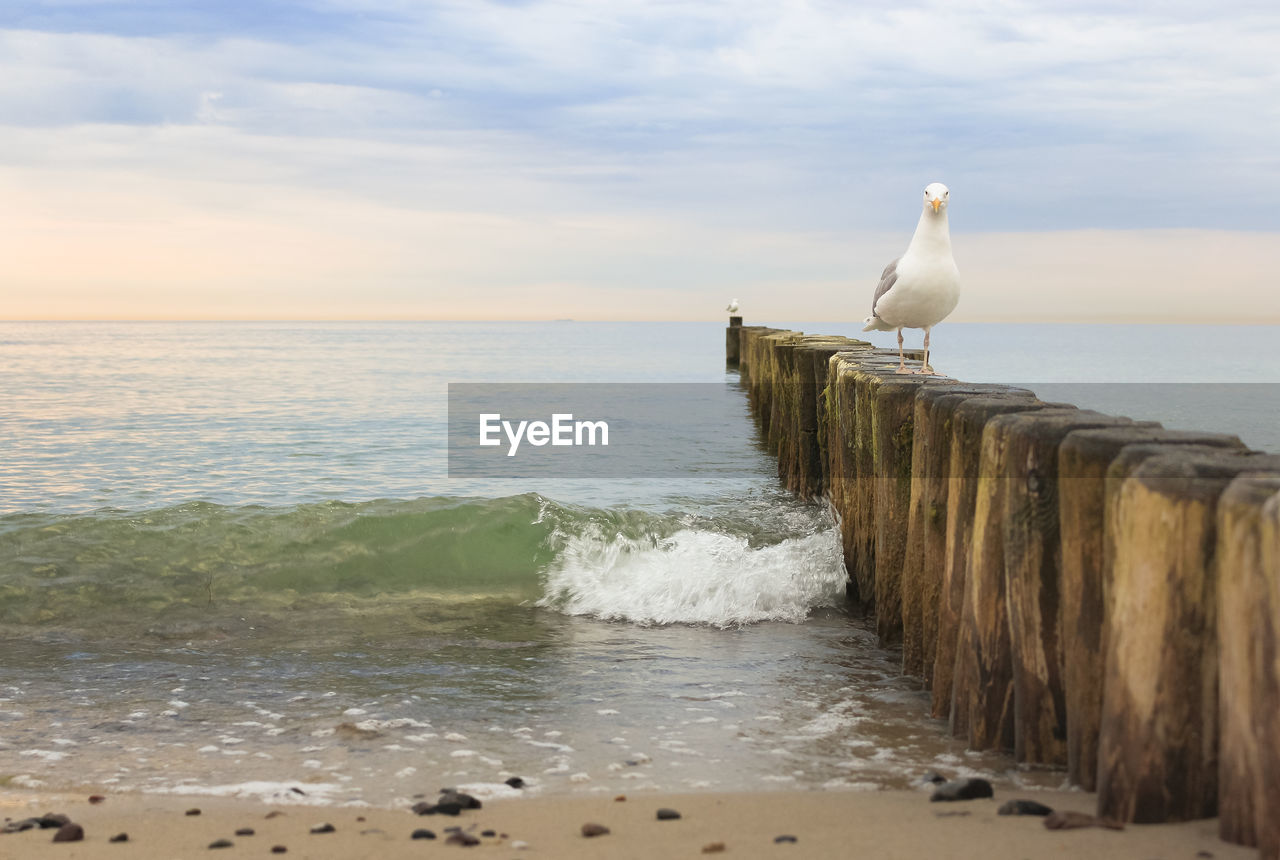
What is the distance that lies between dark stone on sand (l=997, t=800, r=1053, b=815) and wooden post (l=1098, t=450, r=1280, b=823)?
0.18m

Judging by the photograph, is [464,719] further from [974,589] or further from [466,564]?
[466,564]

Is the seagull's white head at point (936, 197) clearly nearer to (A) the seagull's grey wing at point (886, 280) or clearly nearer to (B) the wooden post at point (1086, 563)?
(A) the seagull's grey wing at point (886, 280)

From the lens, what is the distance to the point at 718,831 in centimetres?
346

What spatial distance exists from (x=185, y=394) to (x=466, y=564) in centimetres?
2059

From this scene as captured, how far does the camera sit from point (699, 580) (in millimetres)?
7508

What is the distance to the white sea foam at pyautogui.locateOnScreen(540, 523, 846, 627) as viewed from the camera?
7.15 meters

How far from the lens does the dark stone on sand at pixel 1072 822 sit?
10.2 ft

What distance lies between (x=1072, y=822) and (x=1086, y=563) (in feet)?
2.61

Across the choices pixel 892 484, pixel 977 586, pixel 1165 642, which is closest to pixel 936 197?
pixel 892 484

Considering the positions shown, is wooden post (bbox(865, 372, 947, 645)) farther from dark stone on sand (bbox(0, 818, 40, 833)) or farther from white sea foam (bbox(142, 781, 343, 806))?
dark stone on sand (bbox(0, 818, 40, 833))

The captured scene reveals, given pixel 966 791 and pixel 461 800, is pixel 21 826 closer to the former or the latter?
pixel 461 800

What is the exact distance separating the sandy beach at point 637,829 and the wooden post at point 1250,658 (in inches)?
6.9

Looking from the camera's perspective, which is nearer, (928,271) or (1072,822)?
(1072,822)

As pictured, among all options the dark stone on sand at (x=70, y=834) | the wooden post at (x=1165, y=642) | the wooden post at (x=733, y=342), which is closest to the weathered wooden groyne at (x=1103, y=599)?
the wooden post at (x=1165, y=642)
